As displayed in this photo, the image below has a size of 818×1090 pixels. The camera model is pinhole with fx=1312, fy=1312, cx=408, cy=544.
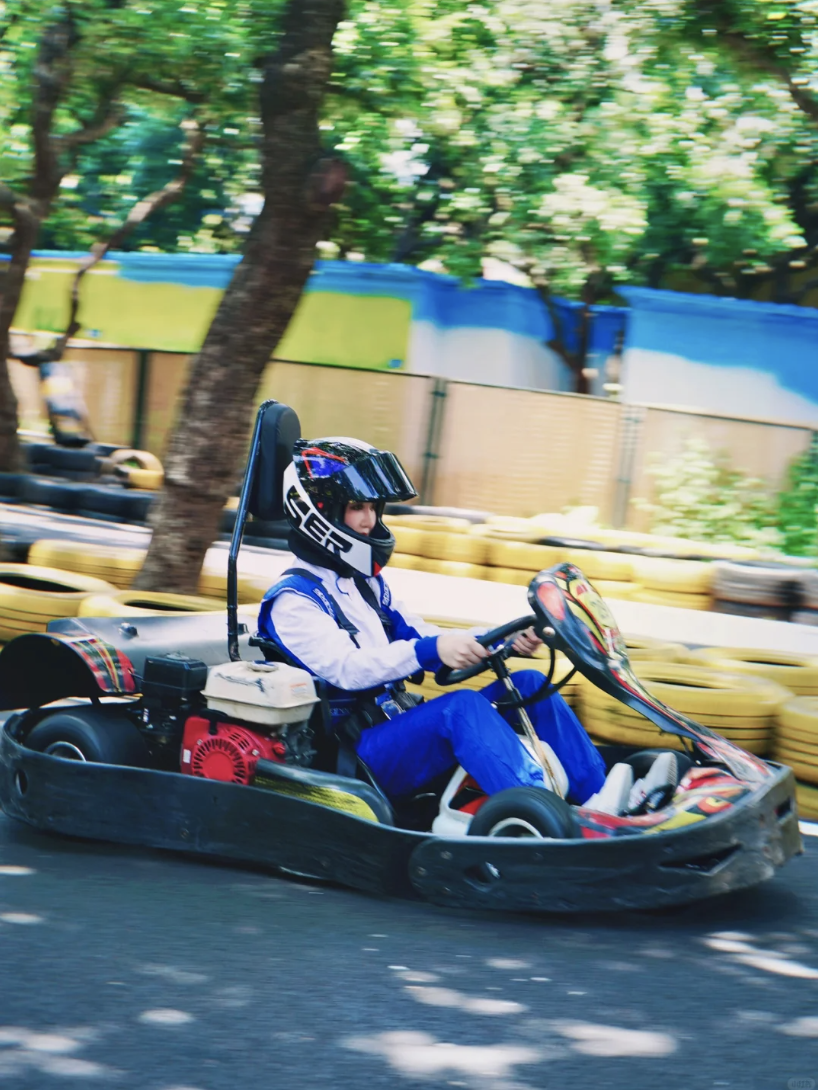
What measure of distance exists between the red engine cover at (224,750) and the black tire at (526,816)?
2.12 feet

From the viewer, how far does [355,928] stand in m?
3.24

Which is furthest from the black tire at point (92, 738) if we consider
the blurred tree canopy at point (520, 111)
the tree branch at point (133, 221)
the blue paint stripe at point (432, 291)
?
the blue paint stripe at point (432, 291)

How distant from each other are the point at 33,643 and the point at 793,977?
7.58 ft

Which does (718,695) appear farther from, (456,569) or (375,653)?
(456,569)

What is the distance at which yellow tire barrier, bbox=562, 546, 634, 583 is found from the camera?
33.0ft

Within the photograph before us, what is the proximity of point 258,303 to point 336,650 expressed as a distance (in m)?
3.44

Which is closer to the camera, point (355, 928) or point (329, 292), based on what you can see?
point (355, 928)

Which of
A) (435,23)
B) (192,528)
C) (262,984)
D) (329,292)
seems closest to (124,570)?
(192,528)

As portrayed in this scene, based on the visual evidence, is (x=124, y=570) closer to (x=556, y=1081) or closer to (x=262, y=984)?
(x=262, y=984)

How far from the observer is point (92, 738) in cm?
387

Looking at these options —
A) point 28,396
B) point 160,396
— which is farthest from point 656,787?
point 28,396

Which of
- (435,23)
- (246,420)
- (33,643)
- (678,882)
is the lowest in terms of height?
(678,882)

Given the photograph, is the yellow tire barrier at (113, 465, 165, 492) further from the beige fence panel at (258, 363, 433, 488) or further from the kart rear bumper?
the kart rear bumper

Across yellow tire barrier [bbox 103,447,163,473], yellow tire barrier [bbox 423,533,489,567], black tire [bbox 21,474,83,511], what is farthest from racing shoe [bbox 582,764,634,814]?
yellow tire barrier [bbox 103,447,163,473]
